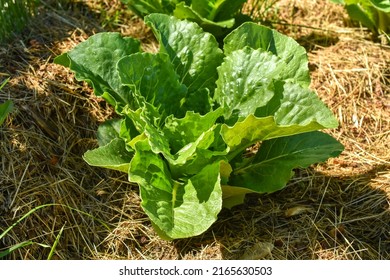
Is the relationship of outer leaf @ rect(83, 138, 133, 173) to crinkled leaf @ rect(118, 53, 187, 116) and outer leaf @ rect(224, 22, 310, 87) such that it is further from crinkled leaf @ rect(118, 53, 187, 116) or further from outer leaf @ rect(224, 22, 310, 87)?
outer leaf @ rect(224, 22, 310, 87)

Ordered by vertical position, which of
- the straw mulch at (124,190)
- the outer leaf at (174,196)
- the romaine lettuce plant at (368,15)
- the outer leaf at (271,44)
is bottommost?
the straw mulch at (124,190)

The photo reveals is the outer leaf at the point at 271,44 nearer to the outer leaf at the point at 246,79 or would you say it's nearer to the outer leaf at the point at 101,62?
the outer leaf at the point at 246,79

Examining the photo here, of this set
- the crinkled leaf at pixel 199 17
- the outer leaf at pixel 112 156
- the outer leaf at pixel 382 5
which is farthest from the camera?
the outer leaf at pixel 382 5

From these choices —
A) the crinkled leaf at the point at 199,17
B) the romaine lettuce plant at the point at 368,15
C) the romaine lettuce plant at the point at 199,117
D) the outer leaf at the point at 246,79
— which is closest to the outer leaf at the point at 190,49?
the romaine lettuce plant at the point at 199,117

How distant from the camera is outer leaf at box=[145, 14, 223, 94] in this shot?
273 cm

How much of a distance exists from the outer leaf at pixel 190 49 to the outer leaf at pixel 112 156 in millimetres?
390

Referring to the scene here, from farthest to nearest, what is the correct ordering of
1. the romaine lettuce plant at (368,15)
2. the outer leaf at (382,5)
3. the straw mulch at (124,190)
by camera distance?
the romaine lettuce plant at (368,15) → the outer leaf at (382,5) → the straw mulch at (124,190)

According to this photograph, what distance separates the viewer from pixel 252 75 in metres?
2.58

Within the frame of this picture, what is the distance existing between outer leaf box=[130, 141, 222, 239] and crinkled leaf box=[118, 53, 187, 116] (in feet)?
0.80

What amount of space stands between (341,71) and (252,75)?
78 centimetres

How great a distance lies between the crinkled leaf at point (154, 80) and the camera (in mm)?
2541

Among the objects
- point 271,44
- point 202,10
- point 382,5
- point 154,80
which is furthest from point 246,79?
point 382,5

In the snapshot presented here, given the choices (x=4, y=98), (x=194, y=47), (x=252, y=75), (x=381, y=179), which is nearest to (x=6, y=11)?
(x=4, y=98)

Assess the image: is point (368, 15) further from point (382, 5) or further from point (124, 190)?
point (124, 190)
